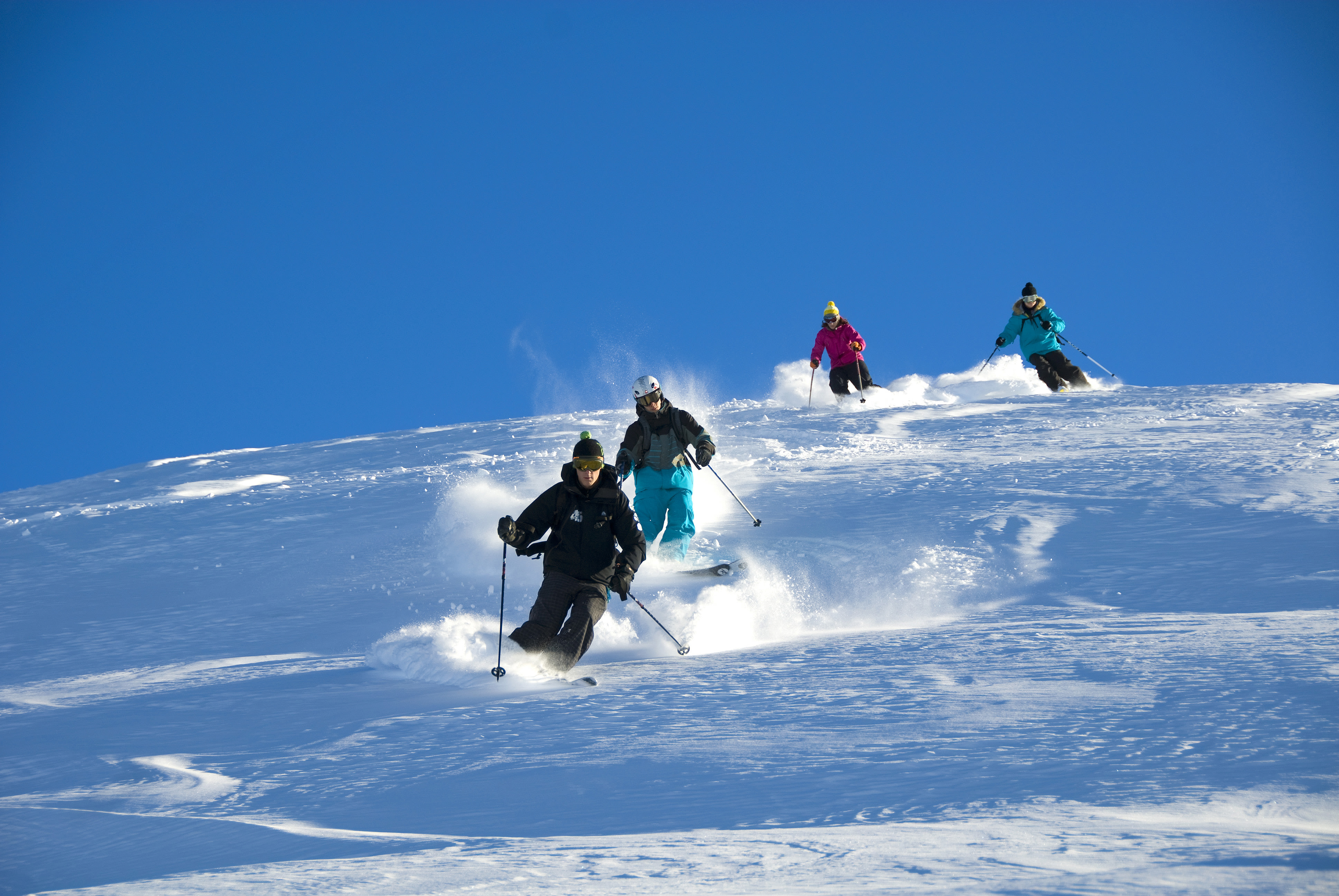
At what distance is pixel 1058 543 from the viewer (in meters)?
Result: 7.14

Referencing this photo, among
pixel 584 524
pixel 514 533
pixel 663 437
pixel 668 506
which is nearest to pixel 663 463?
pixel 663 437

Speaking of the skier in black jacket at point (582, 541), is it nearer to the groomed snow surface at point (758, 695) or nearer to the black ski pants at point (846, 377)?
the groomed snow surface at point (758, 695)

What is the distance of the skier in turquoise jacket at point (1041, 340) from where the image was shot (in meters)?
15.0

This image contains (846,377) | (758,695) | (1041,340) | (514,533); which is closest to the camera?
(758,695)

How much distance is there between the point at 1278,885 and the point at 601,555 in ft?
12.6

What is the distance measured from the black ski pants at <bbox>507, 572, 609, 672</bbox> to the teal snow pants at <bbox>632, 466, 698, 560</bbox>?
90.7 inches

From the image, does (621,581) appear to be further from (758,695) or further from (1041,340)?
(1041,340)

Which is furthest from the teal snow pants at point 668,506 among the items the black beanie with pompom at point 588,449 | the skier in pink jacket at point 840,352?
the skier in pink jacket at point 840,352

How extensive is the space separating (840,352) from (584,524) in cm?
1125

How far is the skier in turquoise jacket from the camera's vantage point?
15.0 meters

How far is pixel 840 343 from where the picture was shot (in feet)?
52.3

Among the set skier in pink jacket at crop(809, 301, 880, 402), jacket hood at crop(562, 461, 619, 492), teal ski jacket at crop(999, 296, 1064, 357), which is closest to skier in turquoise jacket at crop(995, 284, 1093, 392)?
teal ski jacket at crop(999, 296, 1064, 357)

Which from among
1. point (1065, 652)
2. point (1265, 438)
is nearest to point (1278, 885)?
point (1065, 652)

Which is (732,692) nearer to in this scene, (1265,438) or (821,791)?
(821,791)
